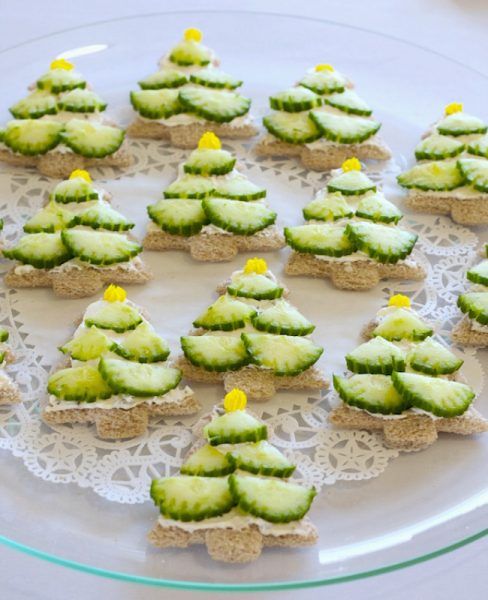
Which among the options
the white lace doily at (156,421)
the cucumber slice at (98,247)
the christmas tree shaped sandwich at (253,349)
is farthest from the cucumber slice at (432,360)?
the cucumber slice at (98,247)

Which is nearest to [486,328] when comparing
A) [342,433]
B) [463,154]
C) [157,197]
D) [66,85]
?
[342,433]

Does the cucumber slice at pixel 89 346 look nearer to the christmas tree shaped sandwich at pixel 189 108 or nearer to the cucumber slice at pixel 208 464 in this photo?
the cucumber slice at pixel 208 464

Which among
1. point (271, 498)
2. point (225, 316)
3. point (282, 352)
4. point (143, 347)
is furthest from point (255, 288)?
point (271, 498)

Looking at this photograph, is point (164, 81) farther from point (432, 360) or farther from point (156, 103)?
point (432, 360)

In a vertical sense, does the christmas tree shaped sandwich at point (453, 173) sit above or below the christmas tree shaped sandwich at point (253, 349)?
above

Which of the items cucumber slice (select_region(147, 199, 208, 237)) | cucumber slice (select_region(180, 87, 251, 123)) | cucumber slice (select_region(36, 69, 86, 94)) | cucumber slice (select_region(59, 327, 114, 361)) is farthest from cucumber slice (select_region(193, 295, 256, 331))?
cucumber slice (select_region(36, 69, 86, 94))

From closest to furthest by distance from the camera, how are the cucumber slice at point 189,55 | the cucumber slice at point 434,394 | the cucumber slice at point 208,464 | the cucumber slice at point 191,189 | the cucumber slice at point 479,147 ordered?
the cucumber slice at point 208,464, the cucumber slice at point 434,394, the cucumber slice at point 191,189, the cucumber slice at point 479,147, the cucumber slice at point 189,55

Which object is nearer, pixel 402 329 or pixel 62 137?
pixel 402 329
